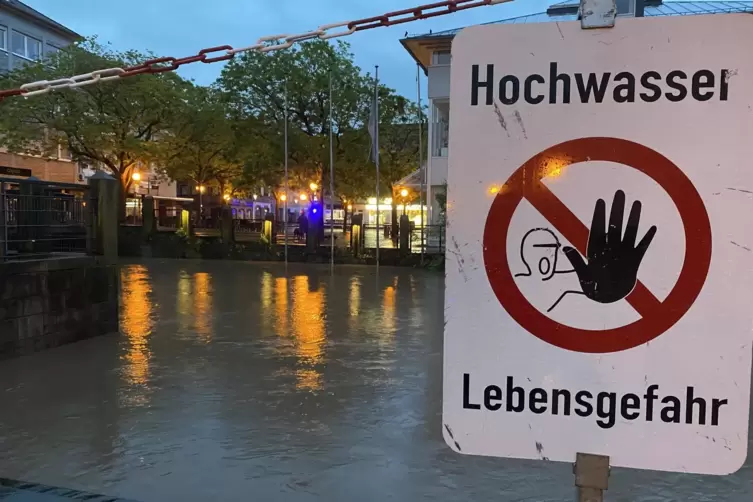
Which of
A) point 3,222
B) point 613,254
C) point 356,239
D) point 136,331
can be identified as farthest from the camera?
point 356,239

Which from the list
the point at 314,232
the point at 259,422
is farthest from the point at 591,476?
the point at 314,232

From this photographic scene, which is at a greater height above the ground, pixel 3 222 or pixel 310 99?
pixel 310 99

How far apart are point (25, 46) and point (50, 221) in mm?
40819

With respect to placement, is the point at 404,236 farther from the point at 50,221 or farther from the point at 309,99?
the point at 50,221

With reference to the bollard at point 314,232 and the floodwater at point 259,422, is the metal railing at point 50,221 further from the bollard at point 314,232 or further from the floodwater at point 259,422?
the bollard at point 314,232

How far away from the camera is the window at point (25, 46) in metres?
43.5

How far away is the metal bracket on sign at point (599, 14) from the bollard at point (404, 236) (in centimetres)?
2215

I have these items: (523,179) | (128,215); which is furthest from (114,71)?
(128,215)

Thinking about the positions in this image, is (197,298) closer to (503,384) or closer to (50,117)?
(503,384)

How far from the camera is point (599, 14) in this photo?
1.51 meters

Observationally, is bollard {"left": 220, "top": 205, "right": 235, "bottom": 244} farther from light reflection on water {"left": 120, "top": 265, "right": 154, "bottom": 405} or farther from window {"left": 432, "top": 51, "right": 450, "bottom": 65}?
window {"left": 432, "top": 51, "right": 450, "bottom": 65}

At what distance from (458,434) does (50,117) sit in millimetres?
31254

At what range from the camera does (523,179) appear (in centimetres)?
155

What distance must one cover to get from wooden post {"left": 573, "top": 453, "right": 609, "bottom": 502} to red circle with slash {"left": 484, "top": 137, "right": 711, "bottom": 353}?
25 cm
